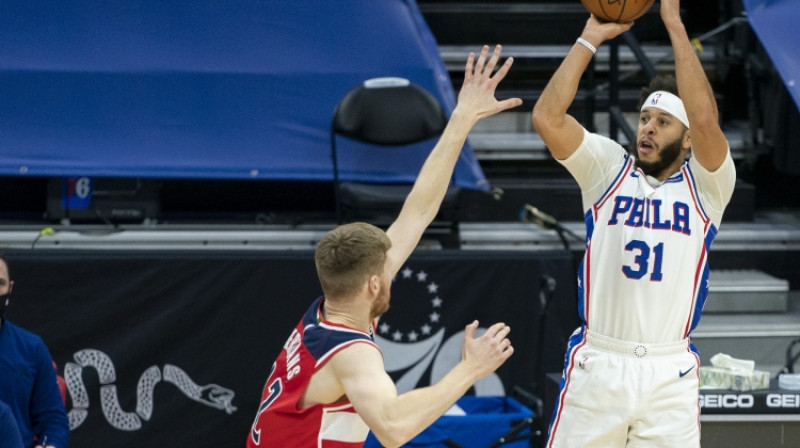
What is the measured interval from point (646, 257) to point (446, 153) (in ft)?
2.98

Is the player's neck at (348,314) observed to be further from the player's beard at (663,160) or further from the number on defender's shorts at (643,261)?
the player's beard at (663,160)

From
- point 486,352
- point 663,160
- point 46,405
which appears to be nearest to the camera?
point 486,352

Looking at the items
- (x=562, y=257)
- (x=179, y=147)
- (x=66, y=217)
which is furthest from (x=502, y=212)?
(x=66, y=217)

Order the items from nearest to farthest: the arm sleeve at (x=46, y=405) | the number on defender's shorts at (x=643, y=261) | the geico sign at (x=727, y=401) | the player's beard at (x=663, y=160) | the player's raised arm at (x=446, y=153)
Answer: the player's raised arm at (x=446, y=153) → the number on defender's shorts at (x=643, y=261) → the player's beard at (x=663, y=160) → the arm sleeve at (x=46, y=405) → the geico sign at (x=727, y=401)

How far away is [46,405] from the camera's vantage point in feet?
18.7

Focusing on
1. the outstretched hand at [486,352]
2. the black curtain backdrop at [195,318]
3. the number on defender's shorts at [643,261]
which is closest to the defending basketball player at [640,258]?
the number on defender's shorts at [643,261]

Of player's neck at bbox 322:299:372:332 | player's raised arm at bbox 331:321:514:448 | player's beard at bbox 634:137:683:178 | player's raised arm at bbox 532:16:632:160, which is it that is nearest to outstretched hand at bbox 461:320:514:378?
player's raised arm at bbox 331:321:514:448

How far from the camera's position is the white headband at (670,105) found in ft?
15.9

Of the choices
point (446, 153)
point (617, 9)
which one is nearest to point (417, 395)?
point (446, 153)

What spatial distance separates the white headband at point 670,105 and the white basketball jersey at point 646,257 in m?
0.20

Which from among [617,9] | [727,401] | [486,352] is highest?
[617,9]

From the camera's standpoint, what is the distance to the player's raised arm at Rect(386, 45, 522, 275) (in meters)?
4.33

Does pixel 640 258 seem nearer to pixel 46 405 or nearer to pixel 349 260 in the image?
pixel 349 260

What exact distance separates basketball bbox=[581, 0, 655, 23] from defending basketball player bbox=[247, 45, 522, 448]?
1.46 meters
